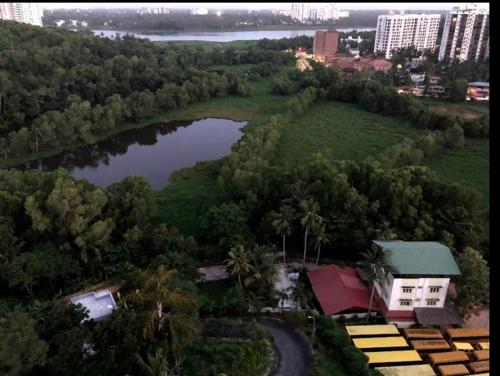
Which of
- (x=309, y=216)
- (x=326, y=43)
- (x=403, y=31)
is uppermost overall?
(x=403, y=31)

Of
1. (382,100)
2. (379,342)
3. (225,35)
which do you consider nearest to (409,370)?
(379,342)

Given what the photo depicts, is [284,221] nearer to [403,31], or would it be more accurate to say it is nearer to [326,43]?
[326,43]

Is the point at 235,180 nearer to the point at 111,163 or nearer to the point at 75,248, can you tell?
the point at 75,248

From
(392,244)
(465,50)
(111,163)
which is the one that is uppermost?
(465,50)

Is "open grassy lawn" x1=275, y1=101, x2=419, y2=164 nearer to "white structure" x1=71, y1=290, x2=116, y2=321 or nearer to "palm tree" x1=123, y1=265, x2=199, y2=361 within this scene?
"white structure" x1=71, y1=290, x2=116, y2=321

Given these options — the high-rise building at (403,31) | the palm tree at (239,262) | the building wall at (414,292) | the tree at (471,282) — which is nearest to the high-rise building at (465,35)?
the high-rise building at (403,31)

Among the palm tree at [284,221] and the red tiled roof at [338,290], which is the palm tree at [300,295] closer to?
the red tiled roof at [338,290]
